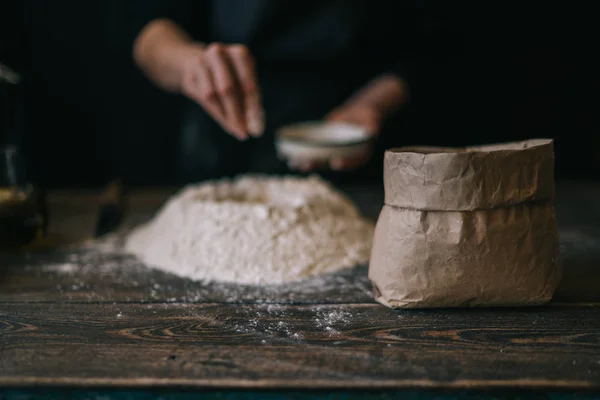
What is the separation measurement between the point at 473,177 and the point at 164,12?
1317 mm

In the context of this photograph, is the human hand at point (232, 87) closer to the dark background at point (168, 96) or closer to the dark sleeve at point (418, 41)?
the dark sleeve at point (418, 41)

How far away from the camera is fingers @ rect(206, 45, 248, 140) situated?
127 centimetres

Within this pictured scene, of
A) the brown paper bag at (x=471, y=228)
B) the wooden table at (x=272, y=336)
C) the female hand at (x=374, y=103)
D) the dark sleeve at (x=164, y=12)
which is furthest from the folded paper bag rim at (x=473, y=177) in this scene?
the dark sleeve at (x=164, y=12)

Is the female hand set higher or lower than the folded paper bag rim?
higher

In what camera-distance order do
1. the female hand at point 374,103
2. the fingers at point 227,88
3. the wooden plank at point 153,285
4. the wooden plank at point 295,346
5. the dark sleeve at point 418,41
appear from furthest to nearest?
the dark sleeve at point 418,41 < the female hand at point 374,103 < the fingers at point 227,88 < the wooden plank at point 153,285 < the wooden plank at point 295,346

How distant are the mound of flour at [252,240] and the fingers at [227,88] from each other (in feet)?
0.57

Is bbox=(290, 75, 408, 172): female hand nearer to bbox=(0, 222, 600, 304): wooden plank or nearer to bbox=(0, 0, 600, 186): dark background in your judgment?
bbox=(0, 0, 600, 186): dark background

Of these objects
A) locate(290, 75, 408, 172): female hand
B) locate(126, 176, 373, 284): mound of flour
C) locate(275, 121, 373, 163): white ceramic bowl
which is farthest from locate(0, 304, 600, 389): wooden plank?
locate(290, 75, 408, 172): female hand

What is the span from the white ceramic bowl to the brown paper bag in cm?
42

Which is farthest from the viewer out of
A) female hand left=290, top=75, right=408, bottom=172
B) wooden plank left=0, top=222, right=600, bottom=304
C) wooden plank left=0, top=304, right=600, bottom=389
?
female hand left=290, top=75, right=408, bottom=172

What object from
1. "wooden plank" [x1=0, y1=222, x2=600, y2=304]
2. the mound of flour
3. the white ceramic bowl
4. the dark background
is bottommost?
"wooden plank" [x1=0, y1=222, x2=600, y2=304]

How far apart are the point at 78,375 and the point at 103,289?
0.34 m

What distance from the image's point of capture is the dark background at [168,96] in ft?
7.95

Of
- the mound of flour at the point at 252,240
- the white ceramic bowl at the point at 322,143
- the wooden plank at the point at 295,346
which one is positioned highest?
the white ceramic bowl at the point at 322,143
